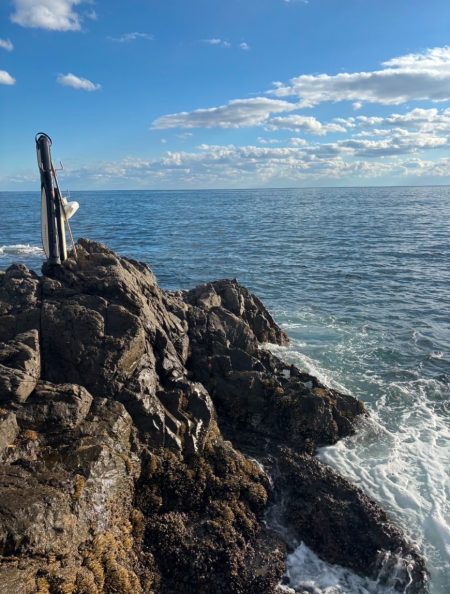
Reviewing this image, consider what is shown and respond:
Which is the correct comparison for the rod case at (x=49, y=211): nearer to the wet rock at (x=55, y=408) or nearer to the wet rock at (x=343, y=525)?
the wet rock at (x=55, y=408)

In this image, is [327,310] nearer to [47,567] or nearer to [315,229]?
[47,567]

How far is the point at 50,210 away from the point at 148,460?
11.3 m

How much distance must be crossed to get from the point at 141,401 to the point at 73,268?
7067 mm

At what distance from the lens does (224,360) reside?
18.0 metres

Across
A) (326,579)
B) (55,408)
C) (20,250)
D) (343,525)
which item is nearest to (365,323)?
(343,525)

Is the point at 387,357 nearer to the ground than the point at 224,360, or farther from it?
nearer to the ground

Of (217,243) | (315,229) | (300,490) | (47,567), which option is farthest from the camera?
(315,229)

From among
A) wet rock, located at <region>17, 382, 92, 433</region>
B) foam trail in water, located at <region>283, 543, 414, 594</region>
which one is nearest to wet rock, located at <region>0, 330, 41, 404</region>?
wet rock, located at <region>17, 382, 92, 433</region>

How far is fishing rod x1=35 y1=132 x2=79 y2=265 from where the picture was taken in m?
18.2

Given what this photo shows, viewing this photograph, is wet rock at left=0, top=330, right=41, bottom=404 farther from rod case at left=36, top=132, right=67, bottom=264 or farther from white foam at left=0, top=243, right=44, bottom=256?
white foam at left=0, top=243, right=44, bottom=256

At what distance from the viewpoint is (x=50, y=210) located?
18.6 m

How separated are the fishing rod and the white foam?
32.4 metres

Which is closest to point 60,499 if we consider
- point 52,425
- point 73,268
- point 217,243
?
point 52,425

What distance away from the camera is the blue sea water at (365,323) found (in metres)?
13.9
